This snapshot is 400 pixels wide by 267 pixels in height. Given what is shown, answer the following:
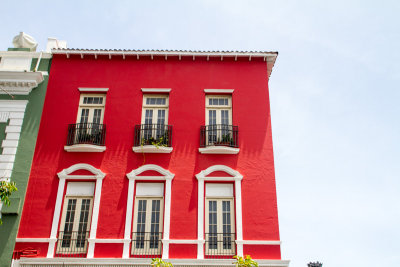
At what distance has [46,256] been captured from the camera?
12.3 meters

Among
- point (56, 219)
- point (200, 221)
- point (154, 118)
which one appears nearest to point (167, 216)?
point (200, 221)

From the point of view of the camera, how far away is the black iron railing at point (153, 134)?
547 inches

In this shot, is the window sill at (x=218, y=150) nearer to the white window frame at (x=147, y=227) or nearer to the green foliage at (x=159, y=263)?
the white window frame at (x=147, y=227)

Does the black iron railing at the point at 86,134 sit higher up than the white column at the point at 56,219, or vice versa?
the black iron railing at the point at 86,134

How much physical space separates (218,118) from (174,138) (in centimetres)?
190

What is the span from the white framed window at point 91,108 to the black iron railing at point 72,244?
166 inches

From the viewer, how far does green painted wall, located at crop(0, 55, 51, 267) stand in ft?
40.4

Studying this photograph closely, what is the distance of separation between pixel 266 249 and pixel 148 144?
5.47m

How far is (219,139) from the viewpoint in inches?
552

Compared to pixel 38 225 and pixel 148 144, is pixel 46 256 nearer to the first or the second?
pixel 38 225

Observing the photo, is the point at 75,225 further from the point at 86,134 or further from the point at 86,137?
the point at 86,134

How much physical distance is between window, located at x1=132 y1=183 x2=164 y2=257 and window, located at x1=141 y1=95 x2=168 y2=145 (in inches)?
69.8

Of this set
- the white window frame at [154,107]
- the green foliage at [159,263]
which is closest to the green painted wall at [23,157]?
the white window frame at [154,107]

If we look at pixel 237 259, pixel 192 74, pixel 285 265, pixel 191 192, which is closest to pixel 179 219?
pixel 191 192
